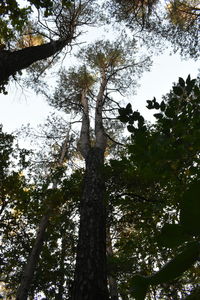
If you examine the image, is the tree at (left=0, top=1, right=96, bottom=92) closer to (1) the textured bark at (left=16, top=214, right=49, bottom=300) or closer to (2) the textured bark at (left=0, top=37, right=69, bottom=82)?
(2) the textured bark at (left=0, top=37, right=69, bottom=82)

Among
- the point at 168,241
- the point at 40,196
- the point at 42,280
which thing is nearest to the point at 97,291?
the point at 168,241

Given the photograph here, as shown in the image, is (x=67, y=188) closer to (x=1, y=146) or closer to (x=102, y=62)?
(x=1, y=146)

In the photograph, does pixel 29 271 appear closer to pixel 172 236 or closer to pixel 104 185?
pixel 104 185

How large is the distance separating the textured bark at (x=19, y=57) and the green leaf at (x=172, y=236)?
153 inches

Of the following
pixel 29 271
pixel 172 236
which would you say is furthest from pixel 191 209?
pixel 29 271

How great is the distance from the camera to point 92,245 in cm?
300

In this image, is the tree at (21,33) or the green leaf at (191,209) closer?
the green leaf at (191,209)

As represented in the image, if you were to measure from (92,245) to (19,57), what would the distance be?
3.43 m

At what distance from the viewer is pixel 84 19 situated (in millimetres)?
7871

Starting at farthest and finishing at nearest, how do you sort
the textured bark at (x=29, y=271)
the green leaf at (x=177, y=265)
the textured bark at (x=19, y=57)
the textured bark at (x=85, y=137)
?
1. the textured bark at (x=85, y=137)
2. the textured bark at (x=29, y=271)
3. the textured bark at (x=19, y=57)
4. the green leaf at (x=177, y=265)

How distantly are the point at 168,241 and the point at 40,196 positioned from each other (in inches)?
250

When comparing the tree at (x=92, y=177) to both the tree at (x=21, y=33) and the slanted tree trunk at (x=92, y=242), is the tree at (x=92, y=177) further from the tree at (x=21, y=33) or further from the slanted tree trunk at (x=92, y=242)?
the tree at (x=21, y=33)

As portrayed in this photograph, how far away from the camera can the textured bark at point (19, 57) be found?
3651mm

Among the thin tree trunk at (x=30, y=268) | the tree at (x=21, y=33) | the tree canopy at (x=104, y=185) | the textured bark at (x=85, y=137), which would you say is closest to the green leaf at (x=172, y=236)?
the tree canopy at (x=104, y=185)
